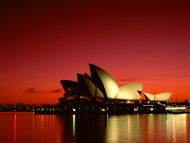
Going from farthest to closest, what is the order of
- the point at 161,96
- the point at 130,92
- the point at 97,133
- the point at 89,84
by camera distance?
the point at 161,96
the point at 130,92
the point at 89,84
the point at 97,133

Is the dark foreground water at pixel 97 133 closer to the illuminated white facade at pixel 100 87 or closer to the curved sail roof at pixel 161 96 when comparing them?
the illuminated white facade at pixel 100 87

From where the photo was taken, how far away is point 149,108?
150875 millimetres

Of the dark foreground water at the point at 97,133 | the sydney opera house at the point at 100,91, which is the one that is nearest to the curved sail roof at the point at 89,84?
the sydney opera house at the point at 100,91

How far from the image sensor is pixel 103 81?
100 m

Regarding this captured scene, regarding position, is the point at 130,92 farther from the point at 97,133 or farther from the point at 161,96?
the point at 97,133

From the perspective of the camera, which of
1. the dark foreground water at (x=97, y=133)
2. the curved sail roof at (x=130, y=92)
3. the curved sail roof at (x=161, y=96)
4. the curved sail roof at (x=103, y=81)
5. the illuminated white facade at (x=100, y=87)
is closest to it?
the dark foreground water at (x=97, y=133)

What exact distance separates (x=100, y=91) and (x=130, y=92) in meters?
19.6

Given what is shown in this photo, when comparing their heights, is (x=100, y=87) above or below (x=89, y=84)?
below

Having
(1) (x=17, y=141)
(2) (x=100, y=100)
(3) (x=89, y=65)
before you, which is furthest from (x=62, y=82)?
(1) (x=17, y=141)

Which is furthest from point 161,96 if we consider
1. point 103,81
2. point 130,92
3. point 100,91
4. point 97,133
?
point 97,133

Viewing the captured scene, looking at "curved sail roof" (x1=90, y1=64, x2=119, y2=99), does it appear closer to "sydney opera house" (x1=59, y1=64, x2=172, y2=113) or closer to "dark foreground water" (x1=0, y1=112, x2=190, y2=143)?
"sydney opera house" (x1=59, y1=64, x2=172, y2=113)

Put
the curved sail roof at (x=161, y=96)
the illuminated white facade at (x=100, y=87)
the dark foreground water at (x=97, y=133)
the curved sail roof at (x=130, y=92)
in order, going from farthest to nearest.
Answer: the curved sail roof at (x=161, y=96) < the curved sail roof at (x=130, y=92) < the illuminated white facade at (x=100, y=87) < the dark foreground water at (x=97, y=133)

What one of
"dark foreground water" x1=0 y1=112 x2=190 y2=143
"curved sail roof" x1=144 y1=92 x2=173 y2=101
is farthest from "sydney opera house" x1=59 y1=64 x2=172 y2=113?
"dark foreground water" x1=0 y1=112 x2=190 y2=143

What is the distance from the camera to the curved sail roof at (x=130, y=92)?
119m
